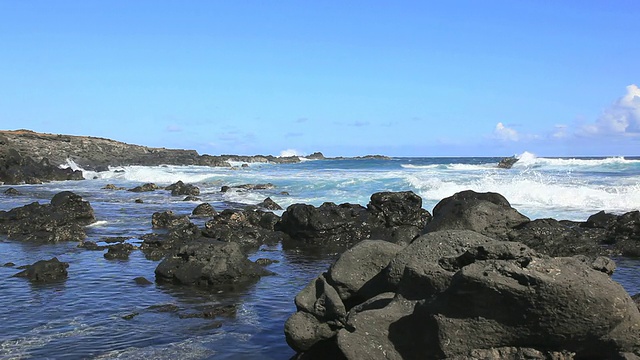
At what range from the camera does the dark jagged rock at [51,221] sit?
17.1 m

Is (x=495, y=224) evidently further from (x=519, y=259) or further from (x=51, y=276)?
(x=51, y=276)

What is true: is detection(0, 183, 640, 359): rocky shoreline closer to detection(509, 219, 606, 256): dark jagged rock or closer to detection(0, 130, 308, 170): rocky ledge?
detection(509, 219, 606, 256): dark jagged rock

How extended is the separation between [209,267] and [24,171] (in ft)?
130

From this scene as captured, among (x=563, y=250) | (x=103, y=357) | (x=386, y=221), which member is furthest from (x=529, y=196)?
(x=103, y=357)

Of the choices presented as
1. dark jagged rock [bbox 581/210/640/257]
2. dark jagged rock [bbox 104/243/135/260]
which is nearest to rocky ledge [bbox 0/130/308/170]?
dark jagged rock [bbox 104/243/135/260]

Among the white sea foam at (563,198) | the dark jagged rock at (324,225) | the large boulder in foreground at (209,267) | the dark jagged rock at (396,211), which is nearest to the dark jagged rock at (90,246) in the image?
the large boulder in foreground at (209,267)

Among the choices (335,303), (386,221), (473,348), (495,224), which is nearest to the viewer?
(473,348)

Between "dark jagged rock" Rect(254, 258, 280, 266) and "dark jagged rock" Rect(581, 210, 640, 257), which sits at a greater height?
"dark jagged rock" Rect(581, 210, 640, 257)

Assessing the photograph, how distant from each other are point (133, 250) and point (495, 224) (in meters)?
9.30

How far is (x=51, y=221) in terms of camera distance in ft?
59.9

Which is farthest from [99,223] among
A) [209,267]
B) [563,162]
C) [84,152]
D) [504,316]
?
[563,162]

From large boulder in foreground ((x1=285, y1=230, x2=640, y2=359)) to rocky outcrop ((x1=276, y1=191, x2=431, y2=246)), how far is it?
31.9ft

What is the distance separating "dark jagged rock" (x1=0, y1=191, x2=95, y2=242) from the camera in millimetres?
17062

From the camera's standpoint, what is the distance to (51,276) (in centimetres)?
1163
